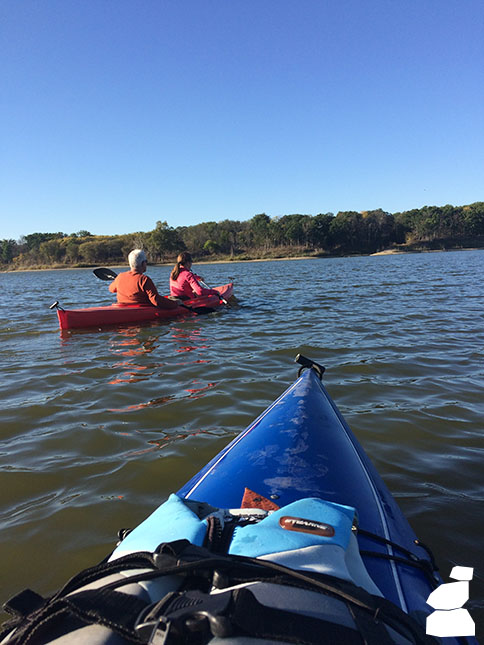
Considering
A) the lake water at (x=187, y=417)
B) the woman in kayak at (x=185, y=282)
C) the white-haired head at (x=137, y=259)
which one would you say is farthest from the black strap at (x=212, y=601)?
the woman in kayak at (x=185, y=282)

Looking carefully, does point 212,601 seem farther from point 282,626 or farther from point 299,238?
point 299,238

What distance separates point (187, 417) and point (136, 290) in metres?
4.83

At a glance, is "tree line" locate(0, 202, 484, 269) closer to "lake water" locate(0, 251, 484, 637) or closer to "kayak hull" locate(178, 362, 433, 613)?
"lake water" locate(0, 251, 484, 637)

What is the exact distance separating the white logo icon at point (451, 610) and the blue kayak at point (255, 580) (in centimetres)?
6

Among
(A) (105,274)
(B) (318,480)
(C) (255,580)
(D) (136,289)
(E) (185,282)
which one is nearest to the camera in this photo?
(C) (255,580)

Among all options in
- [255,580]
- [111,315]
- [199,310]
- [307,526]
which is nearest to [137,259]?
[111,315]

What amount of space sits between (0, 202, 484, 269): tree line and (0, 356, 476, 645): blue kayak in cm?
7205

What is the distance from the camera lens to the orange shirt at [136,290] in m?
7.86

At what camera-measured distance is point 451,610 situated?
980 millimetres

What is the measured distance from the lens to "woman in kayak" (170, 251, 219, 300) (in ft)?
29.9

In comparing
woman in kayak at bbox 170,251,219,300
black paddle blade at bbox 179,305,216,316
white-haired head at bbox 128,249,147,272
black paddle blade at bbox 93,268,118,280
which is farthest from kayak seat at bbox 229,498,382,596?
black paddle blade at bbox 93,268,118,280

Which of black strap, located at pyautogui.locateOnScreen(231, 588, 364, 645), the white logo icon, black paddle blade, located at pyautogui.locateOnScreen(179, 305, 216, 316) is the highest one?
black paddle blade, located at pyautogui.locateOnScreen(179, 305, 216, 316)

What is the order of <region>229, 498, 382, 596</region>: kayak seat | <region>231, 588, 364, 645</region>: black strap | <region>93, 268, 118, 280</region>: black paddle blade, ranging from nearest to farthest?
<region>231, 588, 364, 645</region>: black strap < <region>229, 498, 382, 596</region>: kayak seat < <region>93, 268, 118, 280</region>: black paddle blade

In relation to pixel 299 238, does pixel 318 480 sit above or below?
below
